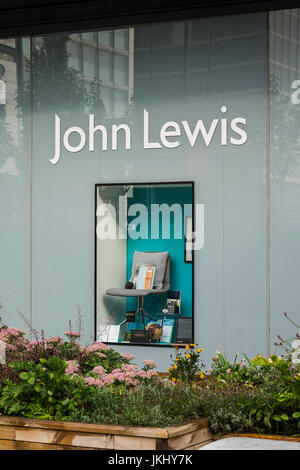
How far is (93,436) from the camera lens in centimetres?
366

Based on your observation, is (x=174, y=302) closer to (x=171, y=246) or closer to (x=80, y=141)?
(x=171, y=246)

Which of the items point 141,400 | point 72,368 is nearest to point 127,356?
point 72,368

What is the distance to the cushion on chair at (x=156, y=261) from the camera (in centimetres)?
789

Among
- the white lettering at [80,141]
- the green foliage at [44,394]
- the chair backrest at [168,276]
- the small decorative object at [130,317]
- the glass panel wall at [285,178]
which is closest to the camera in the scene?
the green foliage at [44,394]

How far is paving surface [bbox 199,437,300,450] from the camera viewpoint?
3358mm

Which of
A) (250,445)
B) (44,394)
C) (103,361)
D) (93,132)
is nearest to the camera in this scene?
(250,445)

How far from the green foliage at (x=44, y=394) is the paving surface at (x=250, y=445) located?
951 mm

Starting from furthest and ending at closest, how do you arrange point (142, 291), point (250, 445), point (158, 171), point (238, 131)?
point (142, 291)
point (158, 171)
point (238, 131)
point (250, 445)

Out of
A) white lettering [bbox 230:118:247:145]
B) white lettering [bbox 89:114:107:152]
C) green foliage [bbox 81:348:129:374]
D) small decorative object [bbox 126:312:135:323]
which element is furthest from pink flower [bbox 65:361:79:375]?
white lettering [bbox 89:114:107:152]

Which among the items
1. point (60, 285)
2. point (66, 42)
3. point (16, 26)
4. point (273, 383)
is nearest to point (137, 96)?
point (66, 42)

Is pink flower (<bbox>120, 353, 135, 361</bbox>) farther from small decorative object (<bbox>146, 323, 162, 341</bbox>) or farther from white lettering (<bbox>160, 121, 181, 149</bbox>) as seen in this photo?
white lettering (<bbox>160, 121, 181, 149</bbox>)

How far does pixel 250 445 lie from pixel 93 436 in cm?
81

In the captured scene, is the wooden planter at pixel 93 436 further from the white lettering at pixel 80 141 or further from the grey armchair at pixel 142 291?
the white lettering at pixel 80 141

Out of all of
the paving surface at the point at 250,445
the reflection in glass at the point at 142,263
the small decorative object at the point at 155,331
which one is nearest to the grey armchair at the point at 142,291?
the reflection in glass at the point at 142,263
